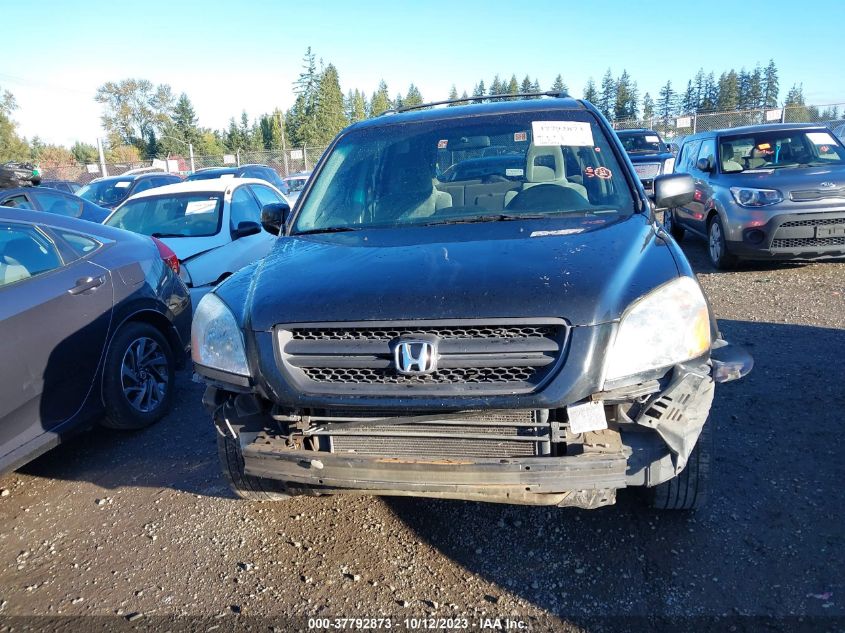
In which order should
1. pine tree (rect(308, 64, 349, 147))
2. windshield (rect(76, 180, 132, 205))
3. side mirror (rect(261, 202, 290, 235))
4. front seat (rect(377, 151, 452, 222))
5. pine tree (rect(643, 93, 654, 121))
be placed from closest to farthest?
front seat (rect(377, 151, 452, 222)), side mirror (rect(261, 202, 290, 235)), windshield (rect(76, 180, 132, 205)), pine tree (rect(308, 64, 349, 147)), pine tree (rect(643, 93, 654, 121))

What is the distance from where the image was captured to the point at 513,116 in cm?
378

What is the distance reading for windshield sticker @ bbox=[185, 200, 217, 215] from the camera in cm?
712

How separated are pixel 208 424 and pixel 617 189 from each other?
3.06 meters

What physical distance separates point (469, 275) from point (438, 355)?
1.18 feet

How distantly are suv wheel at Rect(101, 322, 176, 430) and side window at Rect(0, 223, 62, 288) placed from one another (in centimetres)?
62

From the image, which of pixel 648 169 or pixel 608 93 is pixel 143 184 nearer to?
pixel 648 169

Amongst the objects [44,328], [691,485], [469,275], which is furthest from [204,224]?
[691,485]

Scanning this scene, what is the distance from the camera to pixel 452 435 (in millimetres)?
2393

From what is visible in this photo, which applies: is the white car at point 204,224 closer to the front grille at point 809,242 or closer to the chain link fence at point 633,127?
the front grille at point 809,242

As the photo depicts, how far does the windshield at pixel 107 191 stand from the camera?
587 inches

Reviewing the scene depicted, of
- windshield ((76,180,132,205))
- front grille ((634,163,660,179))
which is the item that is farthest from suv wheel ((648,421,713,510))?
windshield ((76,180,132,205))

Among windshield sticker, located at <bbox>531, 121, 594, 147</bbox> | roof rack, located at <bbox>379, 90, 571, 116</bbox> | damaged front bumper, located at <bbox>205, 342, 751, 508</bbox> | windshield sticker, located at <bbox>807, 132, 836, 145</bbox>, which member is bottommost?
damaged front bumper, located at <bbox>205, 342, 751, 508</bbox>

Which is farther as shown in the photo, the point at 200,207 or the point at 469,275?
the point at 200,207

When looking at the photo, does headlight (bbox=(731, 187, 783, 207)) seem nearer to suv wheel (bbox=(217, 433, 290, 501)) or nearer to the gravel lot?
the gravel lot
